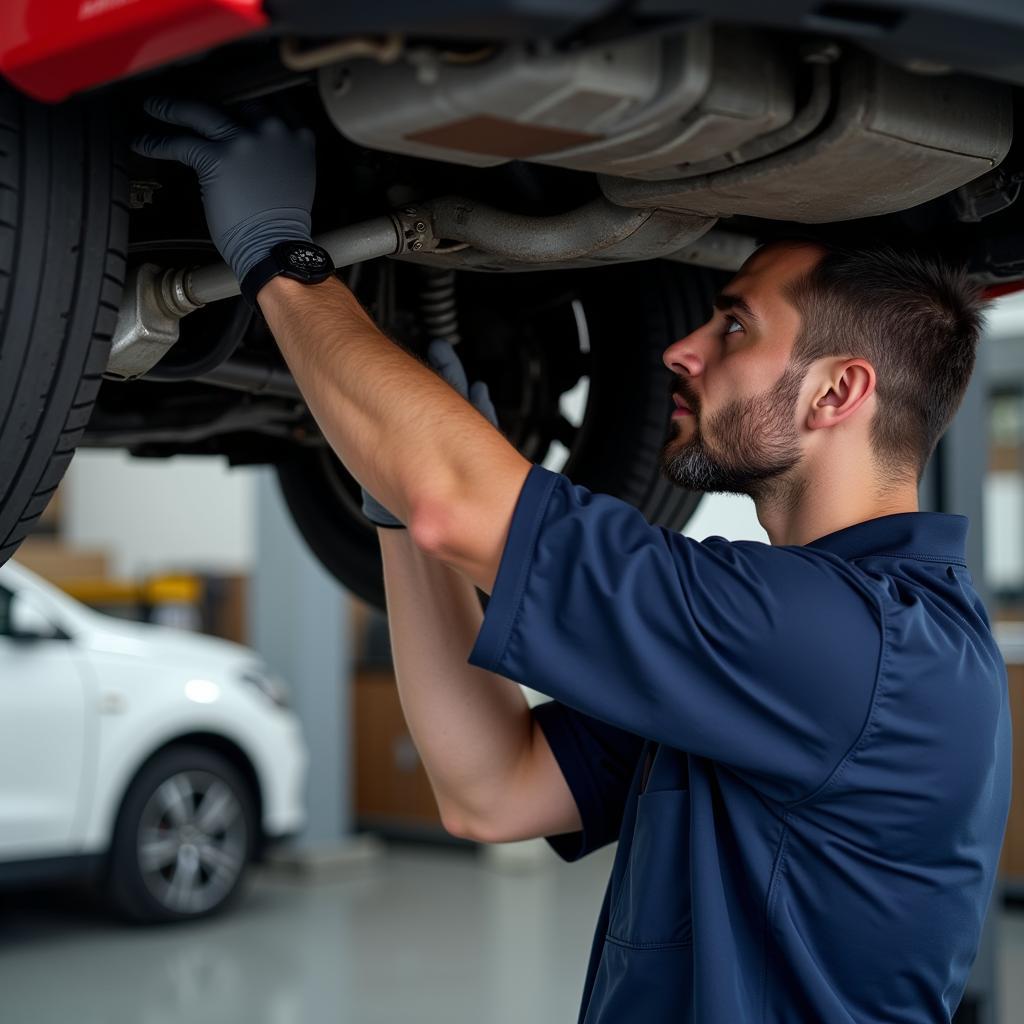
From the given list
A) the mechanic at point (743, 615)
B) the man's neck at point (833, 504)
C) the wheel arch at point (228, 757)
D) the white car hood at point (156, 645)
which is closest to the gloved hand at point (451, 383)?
the mechanic at point (743, 615)

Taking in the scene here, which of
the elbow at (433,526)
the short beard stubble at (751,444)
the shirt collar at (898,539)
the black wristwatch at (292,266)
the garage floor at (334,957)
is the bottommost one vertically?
the garage floor at (334,957)

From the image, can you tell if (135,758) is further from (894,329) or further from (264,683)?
(894,329)

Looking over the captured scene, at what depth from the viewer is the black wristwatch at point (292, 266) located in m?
1.04

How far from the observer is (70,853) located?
12.7 ft

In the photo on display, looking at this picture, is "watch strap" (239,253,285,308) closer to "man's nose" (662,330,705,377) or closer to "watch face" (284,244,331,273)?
"watch face" (284,244,331,273)

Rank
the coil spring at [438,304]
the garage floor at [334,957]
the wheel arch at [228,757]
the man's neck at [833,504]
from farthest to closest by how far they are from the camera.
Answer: the wheel arch at [228,757] → the garage floor at [334,957] → the coil spring at [438,304] → the man's neck at [833,504]

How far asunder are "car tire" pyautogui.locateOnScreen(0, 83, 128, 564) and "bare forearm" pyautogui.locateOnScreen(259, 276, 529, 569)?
0.49 ft

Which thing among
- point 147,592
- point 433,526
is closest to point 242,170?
point 433,526

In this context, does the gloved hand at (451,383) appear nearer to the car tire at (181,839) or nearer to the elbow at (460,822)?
the elbow at (460,822)

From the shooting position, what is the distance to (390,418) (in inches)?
37.9

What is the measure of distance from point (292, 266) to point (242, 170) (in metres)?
0.09

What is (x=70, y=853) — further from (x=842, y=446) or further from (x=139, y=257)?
(x=842, y=446)

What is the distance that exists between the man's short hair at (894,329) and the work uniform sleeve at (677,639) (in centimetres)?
24

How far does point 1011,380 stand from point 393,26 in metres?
6.79
